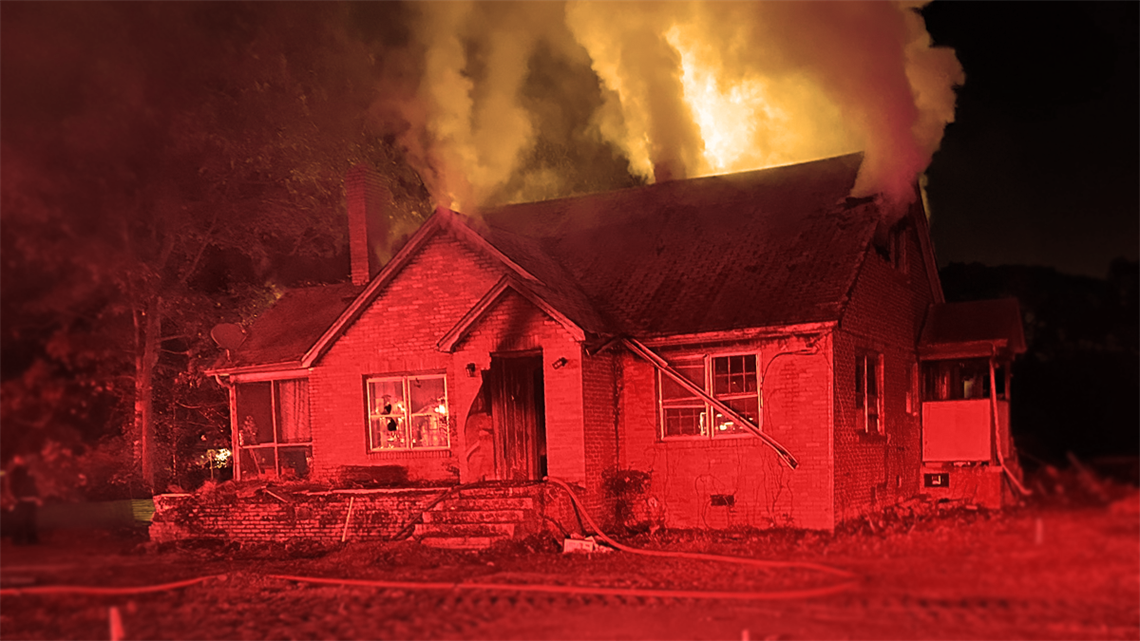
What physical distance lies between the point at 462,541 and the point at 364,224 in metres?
9.57

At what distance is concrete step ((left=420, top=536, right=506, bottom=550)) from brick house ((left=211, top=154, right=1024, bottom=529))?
140 cm

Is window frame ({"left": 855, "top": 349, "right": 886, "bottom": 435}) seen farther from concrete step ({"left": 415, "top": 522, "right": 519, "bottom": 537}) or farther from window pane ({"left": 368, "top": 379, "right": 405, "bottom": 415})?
window pane ({"left": 368, "top": 379, "right": 405, "bottom": 415})

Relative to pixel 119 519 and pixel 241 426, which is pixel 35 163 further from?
pixel 241 426

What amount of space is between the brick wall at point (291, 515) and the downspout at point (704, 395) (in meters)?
4.34

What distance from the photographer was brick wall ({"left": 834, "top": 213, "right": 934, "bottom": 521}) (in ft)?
48.4

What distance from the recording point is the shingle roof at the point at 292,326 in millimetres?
19125

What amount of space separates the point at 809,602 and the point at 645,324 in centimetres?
746

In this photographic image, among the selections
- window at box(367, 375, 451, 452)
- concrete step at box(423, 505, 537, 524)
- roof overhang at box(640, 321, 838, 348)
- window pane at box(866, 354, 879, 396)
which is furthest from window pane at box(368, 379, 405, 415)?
window pane at box(866, 354, 879, 396)

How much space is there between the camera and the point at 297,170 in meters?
28.8

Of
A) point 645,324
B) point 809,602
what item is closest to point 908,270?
point 645,324

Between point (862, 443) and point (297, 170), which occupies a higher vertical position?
point (297, 170)

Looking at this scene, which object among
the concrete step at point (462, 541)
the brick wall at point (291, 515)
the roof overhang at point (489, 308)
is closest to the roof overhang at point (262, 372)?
the brick wall at point (291, 515)

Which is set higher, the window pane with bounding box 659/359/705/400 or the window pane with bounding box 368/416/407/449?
the window pane with bounding box 659/359/705/400

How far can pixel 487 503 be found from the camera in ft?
46.4
